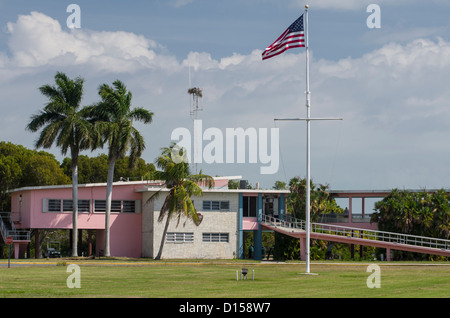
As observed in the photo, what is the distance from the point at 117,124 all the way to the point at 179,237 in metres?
10.0

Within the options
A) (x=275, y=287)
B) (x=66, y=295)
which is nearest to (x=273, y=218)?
(x=275, y=287)

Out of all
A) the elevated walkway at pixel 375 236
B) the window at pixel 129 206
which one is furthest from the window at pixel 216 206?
the window at pixel 129 206

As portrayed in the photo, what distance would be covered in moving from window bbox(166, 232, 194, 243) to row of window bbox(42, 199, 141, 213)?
156 inches

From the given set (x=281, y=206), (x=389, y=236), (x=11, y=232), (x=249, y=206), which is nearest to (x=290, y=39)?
(x=389, y=236)

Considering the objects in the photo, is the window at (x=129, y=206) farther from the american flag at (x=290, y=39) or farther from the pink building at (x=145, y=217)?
the american flag at (x=290, y=39)

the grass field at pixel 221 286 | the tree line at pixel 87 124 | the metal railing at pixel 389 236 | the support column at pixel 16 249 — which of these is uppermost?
the tree line at pixel 87 124

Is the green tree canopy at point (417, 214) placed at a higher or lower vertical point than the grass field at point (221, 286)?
higher

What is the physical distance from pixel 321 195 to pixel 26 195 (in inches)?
983

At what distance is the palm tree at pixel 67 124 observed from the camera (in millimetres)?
56781

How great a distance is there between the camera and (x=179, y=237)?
59969mm

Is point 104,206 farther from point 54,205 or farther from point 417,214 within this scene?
point 417,214

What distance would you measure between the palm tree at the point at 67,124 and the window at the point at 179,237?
279 inches
